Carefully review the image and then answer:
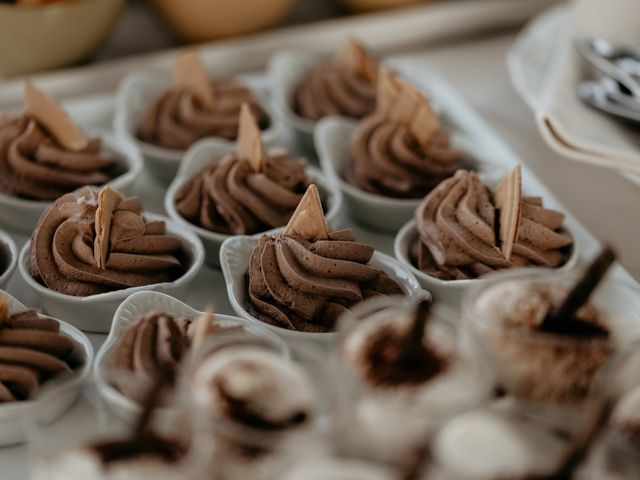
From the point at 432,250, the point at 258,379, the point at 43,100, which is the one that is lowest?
the point at 432,250

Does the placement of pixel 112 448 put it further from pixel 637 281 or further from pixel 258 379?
pixel 637 281

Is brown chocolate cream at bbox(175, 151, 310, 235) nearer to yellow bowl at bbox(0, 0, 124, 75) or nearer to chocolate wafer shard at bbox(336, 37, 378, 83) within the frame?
chocolate wafer shard at bbox(336, 37, 378, 83)

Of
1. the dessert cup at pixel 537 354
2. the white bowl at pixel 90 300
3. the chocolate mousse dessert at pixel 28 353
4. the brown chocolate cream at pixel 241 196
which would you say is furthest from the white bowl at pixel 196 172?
the dessert cup at pixel 537 354

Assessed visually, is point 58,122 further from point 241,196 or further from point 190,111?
point 241,196

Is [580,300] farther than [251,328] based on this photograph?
No

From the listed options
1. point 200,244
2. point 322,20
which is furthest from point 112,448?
point 322,20

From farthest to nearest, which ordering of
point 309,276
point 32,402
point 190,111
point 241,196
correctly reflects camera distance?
point 190,111
point 241,196
point 309,276
point 32,402

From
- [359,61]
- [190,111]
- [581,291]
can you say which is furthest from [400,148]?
[581,291]

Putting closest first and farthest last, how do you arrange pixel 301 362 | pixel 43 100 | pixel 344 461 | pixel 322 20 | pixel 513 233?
pixel 344 461 → pixel 301 362 → pixel 513 233 → pixel 43 100 → pixel 322 20
